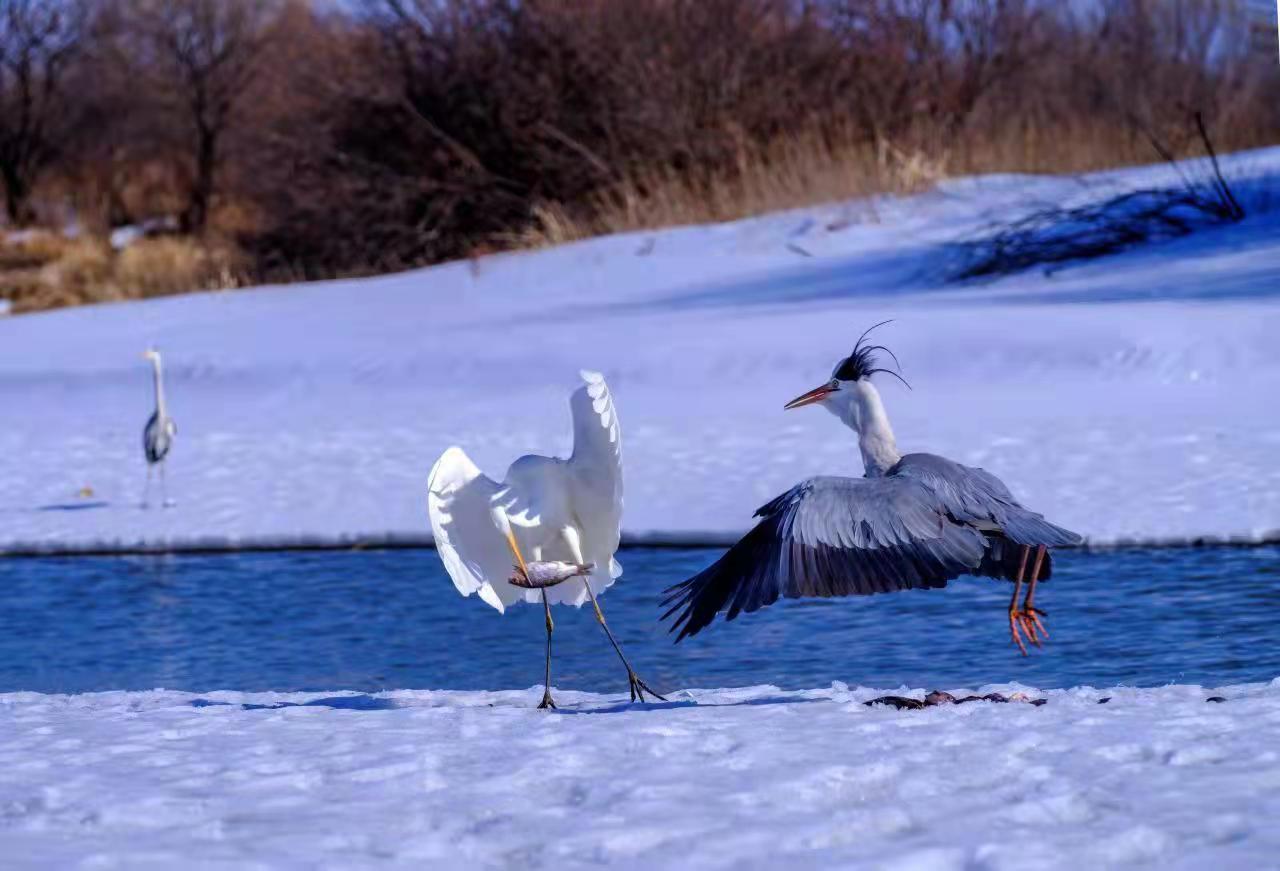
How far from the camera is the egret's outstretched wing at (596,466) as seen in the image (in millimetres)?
5629

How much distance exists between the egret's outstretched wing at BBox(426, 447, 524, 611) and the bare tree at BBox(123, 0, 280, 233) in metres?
28.0

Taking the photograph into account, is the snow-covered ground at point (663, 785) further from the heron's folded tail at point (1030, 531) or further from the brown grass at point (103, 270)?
the brown grass at point (103, 270)

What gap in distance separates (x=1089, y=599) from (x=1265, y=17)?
64.9 ft

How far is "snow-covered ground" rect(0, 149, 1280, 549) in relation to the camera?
30.9ft

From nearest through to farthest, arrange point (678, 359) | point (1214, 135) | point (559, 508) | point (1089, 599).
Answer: point (559, 508) → point (1089, 599) → point (678, 359) → point (1214, 135)

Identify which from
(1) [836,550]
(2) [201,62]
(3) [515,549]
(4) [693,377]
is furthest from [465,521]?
(2) [201,62]

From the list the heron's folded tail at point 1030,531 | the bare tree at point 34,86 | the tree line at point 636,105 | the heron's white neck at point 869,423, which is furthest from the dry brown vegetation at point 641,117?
the heron's folded tail at point 1030,531

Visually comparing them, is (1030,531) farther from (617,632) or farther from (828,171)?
(828,171)

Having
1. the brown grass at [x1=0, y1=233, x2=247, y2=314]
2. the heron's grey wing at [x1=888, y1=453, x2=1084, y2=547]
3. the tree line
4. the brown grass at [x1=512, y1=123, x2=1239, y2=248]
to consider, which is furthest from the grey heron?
the brown grass at [x1=0, y1=233, x2=247, y2=314]

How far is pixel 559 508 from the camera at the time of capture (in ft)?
19.4

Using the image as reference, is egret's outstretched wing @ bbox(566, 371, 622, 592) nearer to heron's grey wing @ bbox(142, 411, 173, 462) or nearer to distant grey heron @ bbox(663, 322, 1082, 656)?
distant grey heron @ bbox(663, 322, 1082, 656)

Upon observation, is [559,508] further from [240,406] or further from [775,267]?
[775,267]

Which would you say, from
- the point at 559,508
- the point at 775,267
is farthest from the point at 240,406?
the point at 559,508

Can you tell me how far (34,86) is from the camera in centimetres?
3491
